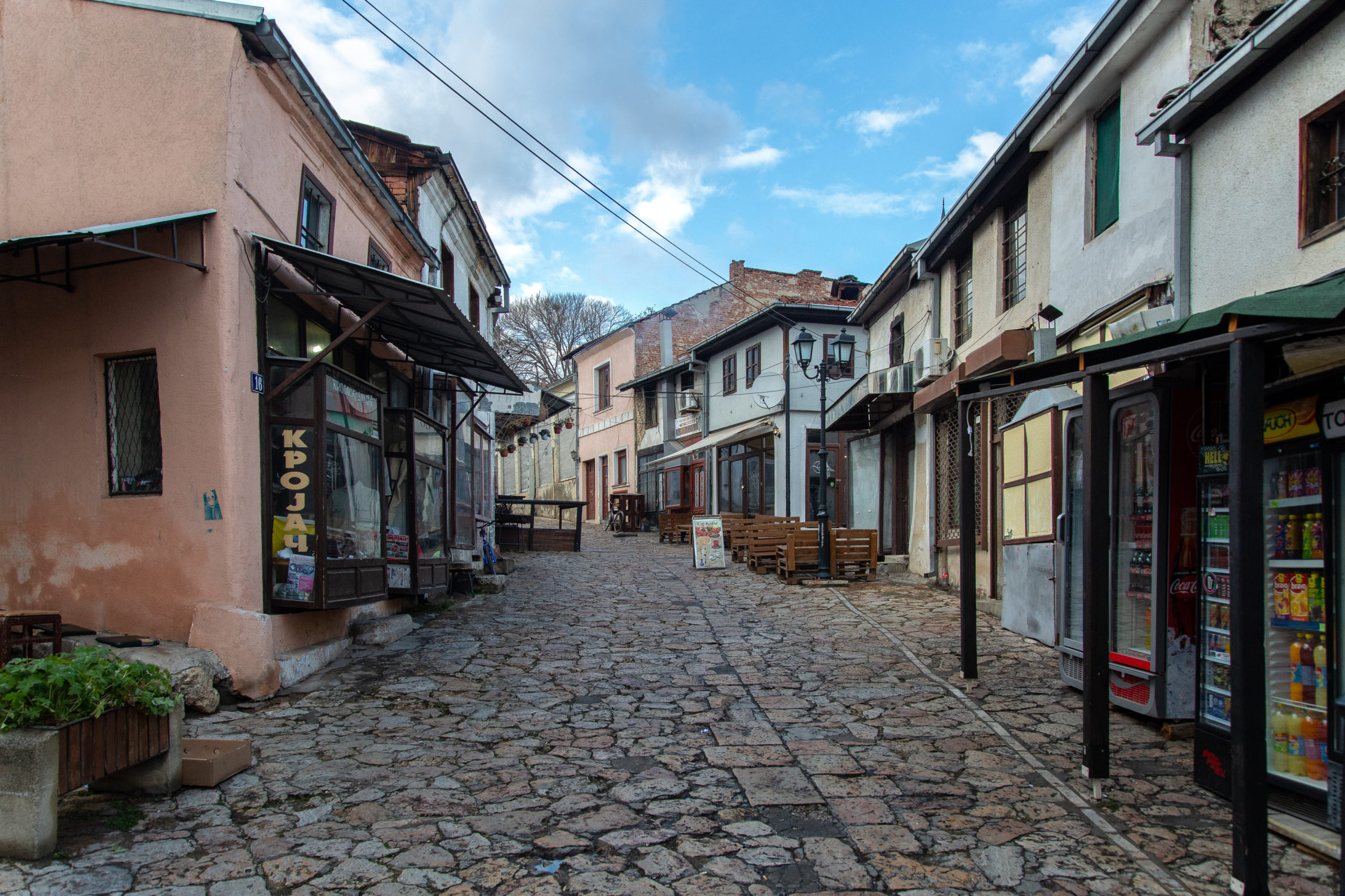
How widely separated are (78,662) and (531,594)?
7.81 metres

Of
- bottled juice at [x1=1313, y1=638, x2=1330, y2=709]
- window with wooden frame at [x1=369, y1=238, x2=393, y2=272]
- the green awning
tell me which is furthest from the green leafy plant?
window with wooden frame at [x1=369, y1=238, x2=393, y2=272]

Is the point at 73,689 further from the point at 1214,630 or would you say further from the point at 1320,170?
the point at 1320,170

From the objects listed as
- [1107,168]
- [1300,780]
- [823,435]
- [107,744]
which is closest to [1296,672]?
[1300,780]

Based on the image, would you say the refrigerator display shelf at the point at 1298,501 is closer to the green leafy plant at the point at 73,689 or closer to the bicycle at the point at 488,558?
the green leafy plant at the point at 73,689

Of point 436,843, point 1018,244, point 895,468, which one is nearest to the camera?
point 436,843

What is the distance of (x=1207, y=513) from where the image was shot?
179 inches

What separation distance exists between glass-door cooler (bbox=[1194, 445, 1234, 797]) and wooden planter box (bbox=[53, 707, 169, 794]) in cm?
529

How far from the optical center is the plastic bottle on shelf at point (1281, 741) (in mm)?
3852

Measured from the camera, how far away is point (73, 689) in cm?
374

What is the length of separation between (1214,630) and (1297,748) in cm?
74

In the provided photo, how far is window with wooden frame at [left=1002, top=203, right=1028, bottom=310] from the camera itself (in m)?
9.95

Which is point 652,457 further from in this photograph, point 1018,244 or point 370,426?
point 370,426

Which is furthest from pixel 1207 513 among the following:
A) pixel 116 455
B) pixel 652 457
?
pixel 652 457

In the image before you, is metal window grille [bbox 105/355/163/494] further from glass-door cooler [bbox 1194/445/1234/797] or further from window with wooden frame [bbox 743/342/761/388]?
window with wooden frame [bbox 743/342/761/388]
